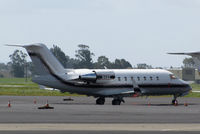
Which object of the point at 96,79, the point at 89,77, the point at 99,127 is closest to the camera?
the point at 99,127

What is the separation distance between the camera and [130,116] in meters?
40.2

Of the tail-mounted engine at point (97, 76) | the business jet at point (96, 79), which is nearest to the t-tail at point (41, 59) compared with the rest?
the business jet at point (96, 79)

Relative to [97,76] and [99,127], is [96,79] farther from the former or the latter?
[99,127]

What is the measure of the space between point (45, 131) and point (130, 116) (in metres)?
11.6

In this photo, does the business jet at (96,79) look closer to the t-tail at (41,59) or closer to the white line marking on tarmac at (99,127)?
the t-tail at (41,59)

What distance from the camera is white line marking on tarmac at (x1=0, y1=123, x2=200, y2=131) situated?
3061cm

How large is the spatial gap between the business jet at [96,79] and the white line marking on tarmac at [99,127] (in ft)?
82.4

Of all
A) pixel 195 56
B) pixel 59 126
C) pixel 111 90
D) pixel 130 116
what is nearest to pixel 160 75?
pixel 111 90

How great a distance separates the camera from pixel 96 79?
193 feet

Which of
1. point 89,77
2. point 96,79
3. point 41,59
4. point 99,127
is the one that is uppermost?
point 41,59

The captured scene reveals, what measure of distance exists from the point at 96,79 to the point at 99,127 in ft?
89.1

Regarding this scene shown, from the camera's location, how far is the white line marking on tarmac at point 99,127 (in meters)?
30.6

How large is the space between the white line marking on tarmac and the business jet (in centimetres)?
2511

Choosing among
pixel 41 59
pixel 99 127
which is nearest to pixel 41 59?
pixel 41 59
